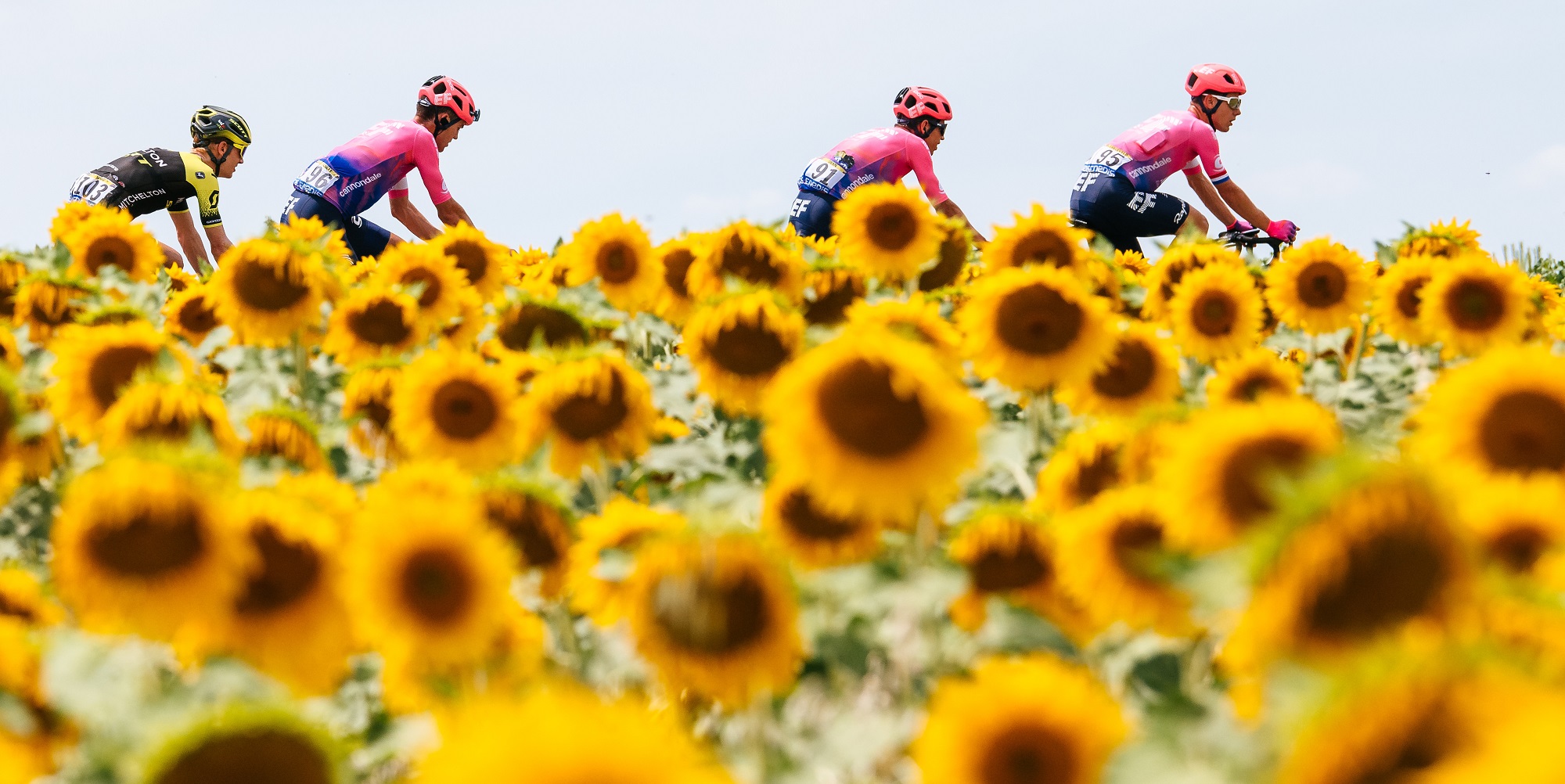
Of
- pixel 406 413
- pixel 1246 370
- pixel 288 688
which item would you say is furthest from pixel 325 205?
pixel 288 688

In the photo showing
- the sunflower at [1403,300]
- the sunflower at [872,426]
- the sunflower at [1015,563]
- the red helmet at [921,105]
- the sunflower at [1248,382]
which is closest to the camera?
the sunflower at [872,426]

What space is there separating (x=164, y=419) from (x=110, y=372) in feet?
2.72

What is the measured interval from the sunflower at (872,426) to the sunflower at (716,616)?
346 mm

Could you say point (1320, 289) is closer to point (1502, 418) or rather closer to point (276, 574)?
point (1502, 418)

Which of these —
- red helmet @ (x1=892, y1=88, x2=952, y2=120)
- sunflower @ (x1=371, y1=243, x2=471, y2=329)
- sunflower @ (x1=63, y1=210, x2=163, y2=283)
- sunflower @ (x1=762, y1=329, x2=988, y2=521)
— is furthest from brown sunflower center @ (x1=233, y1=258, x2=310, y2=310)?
red helmet @ (x1=892, y1=88, x2=952, y2=120)

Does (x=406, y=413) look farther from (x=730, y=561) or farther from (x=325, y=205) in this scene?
(x=325, y=205)

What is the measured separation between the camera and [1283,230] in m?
11.2

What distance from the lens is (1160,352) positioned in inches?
149

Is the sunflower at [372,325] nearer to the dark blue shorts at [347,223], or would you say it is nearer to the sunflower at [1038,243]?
the sunflower at [1038,243]

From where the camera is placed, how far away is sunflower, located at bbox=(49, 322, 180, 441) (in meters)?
3.45

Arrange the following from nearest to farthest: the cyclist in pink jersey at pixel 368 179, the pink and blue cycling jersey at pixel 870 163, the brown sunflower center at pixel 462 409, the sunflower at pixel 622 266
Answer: the brown sunflower center at pixel 462 409 → the sunflower at pixel 622 266 → the cyclist in pink jersey at pixel 368 179 → the pink and blue cycling jersey at pixel 870 163

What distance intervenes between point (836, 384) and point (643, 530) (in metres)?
0.43

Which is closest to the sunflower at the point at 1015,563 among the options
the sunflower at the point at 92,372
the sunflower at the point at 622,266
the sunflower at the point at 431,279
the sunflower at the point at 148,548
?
the sunflower at the point at 148,548

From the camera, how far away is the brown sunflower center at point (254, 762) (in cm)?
154
